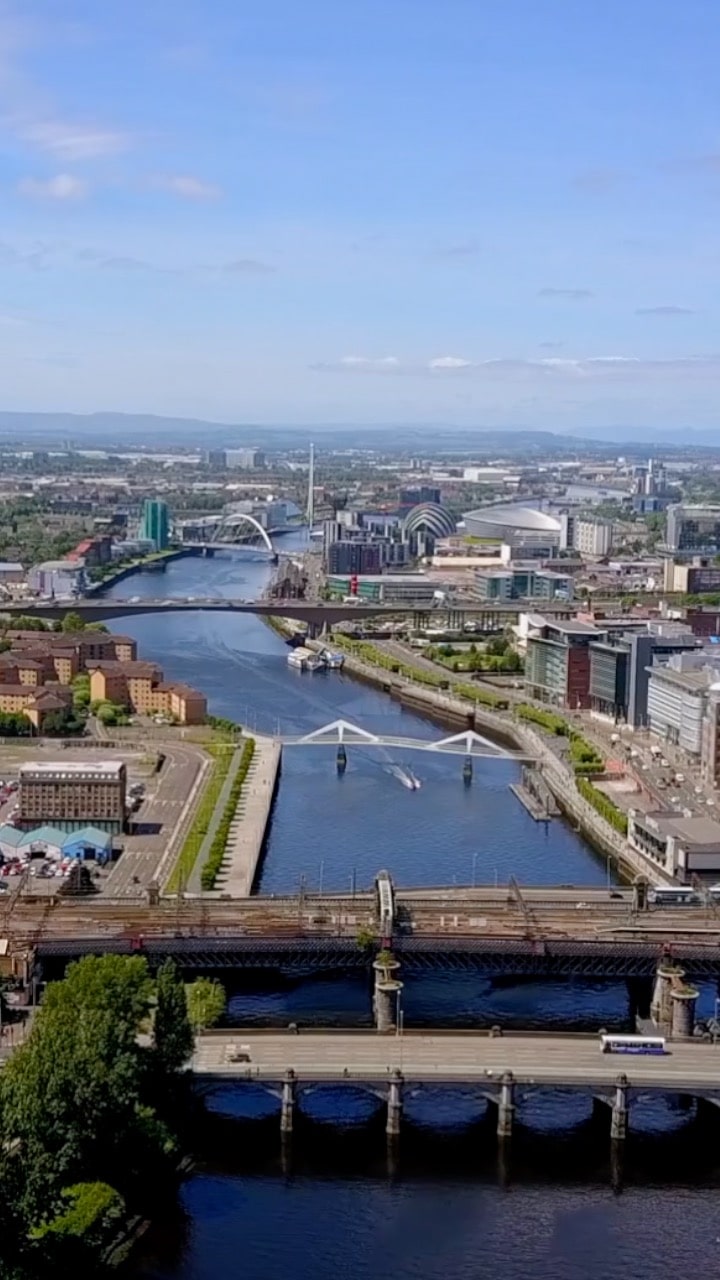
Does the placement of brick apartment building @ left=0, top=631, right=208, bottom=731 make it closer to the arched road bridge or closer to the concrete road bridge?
the arched road bridge

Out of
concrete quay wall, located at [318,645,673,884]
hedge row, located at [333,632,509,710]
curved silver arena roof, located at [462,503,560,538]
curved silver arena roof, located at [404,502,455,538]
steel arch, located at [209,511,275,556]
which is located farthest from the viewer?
steel arch, located at [209,511,275,556]

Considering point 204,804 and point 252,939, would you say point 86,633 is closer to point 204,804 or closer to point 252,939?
point 204,804

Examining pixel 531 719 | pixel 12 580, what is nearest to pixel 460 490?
pixel 12 580

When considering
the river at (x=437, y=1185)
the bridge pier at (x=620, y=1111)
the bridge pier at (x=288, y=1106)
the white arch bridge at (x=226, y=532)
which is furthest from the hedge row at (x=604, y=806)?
the white arch bridge at (x=226, y=532)

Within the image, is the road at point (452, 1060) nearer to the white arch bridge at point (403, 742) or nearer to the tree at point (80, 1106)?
the tree at point (80, 1106)

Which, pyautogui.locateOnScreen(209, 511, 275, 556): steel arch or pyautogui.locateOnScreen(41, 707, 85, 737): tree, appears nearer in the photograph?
pyautogui.locateOnScreen(41, 707, 85, 737): tree

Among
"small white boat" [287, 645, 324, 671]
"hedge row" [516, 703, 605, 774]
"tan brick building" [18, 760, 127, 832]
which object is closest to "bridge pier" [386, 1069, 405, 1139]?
"tan brick building" [18, 760, 127, 832]
